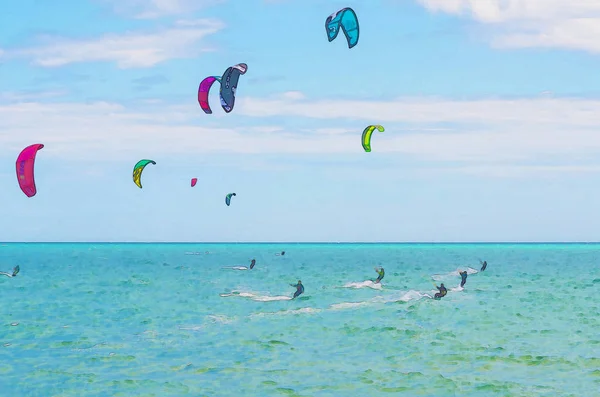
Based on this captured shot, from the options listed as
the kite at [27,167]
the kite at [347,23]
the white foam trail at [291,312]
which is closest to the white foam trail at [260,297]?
the white foam trail at [291,312]

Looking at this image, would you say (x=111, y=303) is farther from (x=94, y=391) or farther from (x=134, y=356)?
(x=94, y=391)

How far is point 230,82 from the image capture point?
2636 centimetres

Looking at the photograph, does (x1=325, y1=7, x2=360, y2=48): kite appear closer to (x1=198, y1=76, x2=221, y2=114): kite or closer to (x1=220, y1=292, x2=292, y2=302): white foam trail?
(x1=198, y1=76, x2=221, y2=114): kite

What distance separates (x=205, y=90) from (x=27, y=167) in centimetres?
748

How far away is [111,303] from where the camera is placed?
40.1m

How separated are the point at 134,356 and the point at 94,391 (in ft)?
13.9

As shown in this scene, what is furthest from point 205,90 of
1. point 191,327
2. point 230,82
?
point 191,327

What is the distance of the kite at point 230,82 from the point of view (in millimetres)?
25936

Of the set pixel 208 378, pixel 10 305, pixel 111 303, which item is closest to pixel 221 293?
pixel 111 303

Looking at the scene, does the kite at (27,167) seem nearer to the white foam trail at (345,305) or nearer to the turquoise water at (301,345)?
the turquoise water at (301,345)

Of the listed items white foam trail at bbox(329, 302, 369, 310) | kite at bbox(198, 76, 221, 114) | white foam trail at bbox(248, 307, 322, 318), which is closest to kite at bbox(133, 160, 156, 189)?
kite at bbox(198, 76, 221, 114)

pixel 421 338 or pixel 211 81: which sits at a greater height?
pixel 211 81

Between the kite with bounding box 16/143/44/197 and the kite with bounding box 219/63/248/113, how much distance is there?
5.78 metres

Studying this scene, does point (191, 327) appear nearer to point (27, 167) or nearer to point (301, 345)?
point (301, 345)
